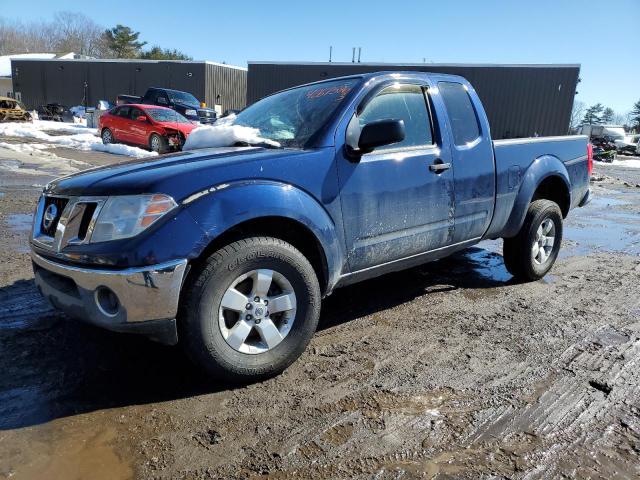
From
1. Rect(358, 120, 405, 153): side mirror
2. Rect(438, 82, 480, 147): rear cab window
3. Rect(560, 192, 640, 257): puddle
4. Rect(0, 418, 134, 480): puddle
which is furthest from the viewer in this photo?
Rect(560, 192, 640, 257): puddle

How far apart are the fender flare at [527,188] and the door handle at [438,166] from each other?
1161mm

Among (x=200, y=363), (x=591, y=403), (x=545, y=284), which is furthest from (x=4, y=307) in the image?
(x=545, y=284)

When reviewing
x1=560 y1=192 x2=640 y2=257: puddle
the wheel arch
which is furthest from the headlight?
x1=560 y1=192 x2=640 y2=257: puddle

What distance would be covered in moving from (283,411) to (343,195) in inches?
54.0

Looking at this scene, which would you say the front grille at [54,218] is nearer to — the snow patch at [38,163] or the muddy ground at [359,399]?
the muddy ground at [359,399]

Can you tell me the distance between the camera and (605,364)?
129 inches

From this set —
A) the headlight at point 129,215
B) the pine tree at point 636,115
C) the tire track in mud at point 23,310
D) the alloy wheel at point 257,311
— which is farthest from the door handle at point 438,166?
the pine tree at point 636,115

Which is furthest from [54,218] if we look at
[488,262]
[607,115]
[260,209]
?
[607,115]

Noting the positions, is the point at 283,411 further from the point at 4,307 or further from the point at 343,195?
the point at 4,307

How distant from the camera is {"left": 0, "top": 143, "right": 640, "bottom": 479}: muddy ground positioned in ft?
7.44

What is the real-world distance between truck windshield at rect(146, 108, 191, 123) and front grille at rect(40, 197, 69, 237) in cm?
1478

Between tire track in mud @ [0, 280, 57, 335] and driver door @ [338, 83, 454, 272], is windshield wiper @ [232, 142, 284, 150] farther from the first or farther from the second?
tire track in mud @ [0, 280, 57, 335]

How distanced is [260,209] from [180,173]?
0.47 meters

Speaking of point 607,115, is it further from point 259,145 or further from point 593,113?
point 259,145
